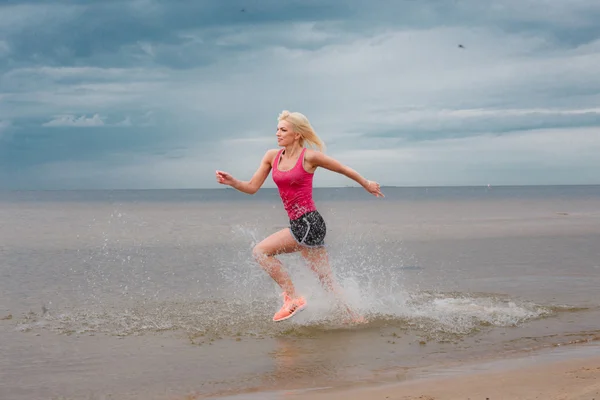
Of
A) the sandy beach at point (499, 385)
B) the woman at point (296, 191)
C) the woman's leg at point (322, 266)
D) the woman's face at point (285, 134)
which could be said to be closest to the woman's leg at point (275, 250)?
the woman at point (296, 191)

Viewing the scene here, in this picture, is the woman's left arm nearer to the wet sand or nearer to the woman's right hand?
the woman's right hand

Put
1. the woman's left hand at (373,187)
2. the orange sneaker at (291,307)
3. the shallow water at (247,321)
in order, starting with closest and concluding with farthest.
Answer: the shallow water at (247,321) < the woman's left hand at (373,187) < the orange sneaker at (291,307)

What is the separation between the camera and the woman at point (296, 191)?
8.63 metres

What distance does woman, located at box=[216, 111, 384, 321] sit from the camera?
28.3 feet

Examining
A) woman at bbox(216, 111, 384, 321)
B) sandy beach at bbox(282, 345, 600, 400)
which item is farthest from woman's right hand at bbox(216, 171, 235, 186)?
sandy beach at bbox(282, 345, 600, 400)

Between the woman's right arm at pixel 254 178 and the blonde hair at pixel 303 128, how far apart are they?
1.41 ft

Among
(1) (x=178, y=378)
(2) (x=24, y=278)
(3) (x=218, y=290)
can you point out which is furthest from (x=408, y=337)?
(2) (x=24, y=278)

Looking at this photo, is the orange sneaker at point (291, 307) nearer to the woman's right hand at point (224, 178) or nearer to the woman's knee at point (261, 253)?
the woman's knee at point (261, 253)

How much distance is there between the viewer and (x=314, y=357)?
7.66 m

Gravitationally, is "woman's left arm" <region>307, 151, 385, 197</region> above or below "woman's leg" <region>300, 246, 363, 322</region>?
above

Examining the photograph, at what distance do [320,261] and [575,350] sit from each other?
9.95 ft

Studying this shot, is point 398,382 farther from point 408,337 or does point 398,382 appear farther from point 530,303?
point 530,303

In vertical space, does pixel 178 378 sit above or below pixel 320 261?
below

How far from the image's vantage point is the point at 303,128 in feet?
28.9
